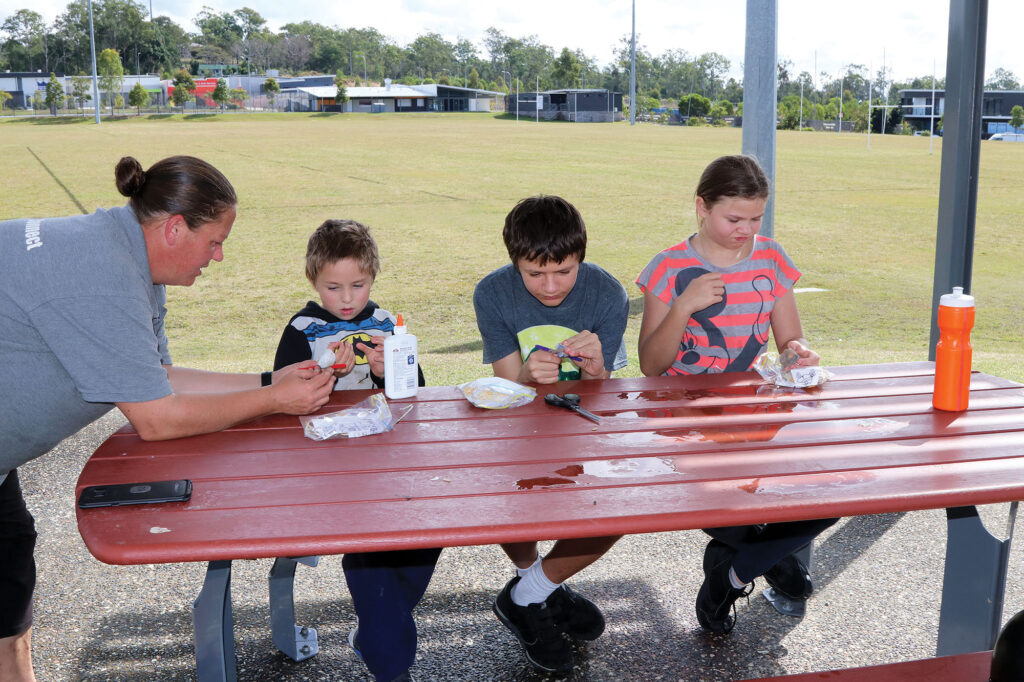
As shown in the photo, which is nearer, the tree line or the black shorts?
the black shorts

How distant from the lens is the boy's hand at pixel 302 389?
6.20 ft

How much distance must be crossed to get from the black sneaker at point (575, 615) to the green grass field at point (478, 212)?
270 cm

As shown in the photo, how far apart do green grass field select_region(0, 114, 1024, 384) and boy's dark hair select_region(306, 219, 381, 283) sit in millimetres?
2449

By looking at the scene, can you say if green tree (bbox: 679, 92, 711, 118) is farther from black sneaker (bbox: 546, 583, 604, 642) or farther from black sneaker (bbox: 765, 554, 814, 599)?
black sneaker (bbox: 546, 583, 604, 642)

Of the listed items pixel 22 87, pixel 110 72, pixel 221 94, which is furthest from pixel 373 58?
pixel 221 94

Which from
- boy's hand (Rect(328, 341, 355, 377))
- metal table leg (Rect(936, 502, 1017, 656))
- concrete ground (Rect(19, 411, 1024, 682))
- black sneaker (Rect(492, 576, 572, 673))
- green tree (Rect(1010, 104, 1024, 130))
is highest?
green tree (Rect(1010, 104, 1024, 130))

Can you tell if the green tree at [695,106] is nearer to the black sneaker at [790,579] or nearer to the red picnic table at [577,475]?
the black sneaker at [790,579]

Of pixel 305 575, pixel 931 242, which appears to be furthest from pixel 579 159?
pixel 305 575

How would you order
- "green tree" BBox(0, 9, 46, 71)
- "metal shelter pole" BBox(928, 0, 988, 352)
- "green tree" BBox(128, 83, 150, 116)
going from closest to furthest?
"metal shelter pole" BBox(928, 0, 988, 352) → "green tree" BBox(0, 9, 46, 71) → "green tree" BBox(128, 83, 150, 116)

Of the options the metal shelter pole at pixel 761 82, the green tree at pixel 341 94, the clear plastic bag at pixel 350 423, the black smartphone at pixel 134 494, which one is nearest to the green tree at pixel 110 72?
the green tree at pixel 341 94

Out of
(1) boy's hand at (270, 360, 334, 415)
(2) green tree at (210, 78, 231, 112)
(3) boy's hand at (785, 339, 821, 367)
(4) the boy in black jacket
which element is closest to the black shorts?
(1) boy's hand at (270, 360, 334, 415)

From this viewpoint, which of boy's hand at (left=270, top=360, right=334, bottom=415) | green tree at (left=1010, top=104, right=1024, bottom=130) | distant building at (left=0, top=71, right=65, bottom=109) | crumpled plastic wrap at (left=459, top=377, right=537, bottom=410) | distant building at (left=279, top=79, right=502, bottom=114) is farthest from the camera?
distant building at (left=279, top=79, right=502, bottom=114)

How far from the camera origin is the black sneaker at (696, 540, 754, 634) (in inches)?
90.8

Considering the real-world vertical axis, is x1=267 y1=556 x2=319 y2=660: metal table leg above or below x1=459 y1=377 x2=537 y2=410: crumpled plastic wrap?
below
